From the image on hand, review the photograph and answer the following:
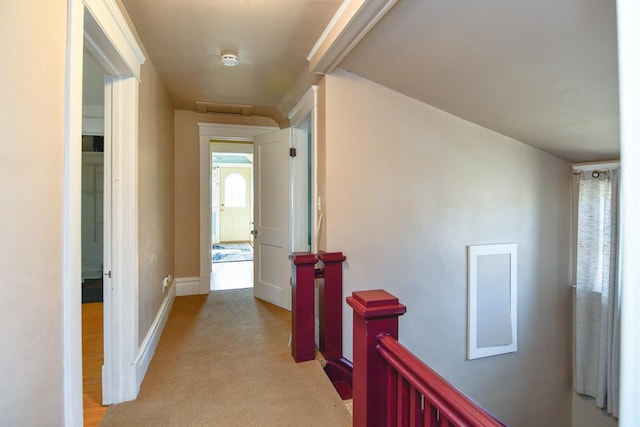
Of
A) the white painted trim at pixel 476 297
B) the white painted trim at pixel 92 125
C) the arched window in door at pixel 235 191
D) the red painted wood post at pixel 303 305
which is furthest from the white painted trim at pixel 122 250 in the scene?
the arched window in door at pixel 235 191

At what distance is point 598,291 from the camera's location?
3008 mm

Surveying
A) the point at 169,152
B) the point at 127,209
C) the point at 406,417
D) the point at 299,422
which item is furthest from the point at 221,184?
the point at 406,417

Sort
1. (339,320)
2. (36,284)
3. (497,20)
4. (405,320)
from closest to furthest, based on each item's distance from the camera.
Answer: (36,284) < (497,20) < (339,320) < (405,320)

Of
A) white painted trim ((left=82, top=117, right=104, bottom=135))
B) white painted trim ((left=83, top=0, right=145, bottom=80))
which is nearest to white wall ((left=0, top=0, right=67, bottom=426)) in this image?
white painted trim ((left=83, top=0, right=145, bottom=80))

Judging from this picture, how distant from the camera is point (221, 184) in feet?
31.3

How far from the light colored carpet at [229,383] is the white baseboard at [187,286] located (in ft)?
3.26

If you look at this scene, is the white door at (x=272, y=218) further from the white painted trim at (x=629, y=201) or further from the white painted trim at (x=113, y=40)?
the white painted trim at (x=629, y=201)

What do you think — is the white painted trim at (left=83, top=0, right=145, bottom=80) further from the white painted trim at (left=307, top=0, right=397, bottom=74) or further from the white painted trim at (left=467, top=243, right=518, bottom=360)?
the white painted trim at (left=467, top=243, right=518, bottom=360)

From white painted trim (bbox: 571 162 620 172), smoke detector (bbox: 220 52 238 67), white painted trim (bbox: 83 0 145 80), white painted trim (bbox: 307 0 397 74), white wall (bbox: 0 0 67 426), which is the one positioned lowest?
white wall (bbox: 0 0 67 426)

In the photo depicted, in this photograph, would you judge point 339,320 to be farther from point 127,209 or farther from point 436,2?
point 436,2

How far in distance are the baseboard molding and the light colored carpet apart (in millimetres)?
55

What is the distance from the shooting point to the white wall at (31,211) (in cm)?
87

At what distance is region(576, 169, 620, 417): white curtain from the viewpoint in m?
2.88

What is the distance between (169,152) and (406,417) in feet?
11.6
